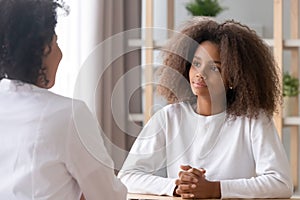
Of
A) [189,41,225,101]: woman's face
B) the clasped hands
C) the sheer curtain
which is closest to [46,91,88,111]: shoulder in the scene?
the clasped hands

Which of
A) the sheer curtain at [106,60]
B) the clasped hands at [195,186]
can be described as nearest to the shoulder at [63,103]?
the clasped hands at [195,186]

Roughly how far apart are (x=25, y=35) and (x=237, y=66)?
2.52ft

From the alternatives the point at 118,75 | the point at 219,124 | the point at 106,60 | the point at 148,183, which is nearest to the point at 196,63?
the point at 219,124

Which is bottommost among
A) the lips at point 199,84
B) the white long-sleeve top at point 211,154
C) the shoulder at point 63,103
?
the white long-sleeve top at point 211,154

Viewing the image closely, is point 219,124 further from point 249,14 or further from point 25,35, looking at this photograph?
point 249,14

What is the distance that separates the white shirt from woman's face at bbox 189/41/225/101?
23.2 inches

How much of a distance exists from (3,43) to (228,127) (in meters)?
0.81

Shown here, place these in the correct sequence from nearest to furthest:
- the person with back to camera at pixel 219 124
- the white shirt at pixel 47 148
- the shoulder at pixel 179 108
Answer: the white shirt at pixel 47 148 < the person with back to camera at pixel 219 124 < the shoulder at pixel 179 108

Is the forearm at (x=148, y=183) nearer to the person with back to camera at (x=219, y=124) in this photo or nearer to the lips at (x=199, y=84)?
the person with back to camera at (x=219, y=124)

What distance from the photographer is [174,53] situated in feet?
7.00

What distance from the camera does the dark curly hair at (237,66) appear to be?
6.47ft

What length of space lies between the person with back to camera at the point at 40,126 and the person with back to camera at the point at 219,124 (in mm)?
487

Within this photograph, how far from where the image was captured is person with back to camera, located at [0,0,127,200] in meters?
1.36

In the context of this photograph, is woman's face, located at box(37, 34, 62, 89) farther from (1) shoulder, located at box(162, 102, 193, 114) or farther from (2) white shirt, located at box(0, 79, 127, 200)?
(1) shoulder, located at box(162, 102, 193, 114)
